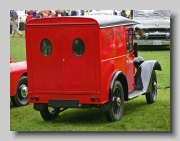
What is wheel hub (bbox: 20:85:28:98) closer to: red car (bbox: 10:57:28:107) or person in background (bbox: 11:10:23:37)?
red car (bbox: 10:57:28:107)

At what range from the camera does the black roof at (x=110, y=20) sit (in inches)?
441

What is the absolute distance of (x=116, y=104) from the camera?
38.5 feet

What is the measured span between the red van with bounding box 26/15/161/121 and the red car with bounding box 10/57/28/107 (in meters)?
1.15

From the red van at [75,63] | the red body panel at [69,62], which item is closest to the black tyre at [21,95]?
the red van at [75,63]

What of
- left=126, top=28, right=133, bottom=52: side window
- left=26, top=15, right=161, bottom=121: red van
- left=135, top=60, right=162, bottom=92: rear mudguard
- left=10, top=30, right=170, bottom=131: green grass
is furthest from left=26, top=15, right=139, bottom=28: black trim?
left=135, top=60, right=162, bottom=92: rear mudguard

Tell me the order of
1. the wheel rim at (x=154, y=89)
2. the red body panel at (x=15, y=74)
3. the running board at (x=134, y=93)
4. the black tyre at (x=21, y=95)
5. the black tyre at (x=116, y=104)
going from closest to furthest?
the black tyre at (x=116, y=104)
the running board at (x=134, y=93)
the red body panel at (x=15, y=74)
the black tyre at (x=21, y=95)
the wheel rim at (x=154, y=89)

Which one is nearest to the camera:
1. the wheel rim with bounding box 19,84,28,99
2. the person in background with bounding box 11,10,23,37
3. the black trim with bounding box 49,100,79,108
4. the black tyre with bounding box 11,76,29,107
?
the black trim with bounding box 49,100,79,108

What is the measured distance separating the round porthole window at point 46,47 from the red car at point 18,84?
4.19ft

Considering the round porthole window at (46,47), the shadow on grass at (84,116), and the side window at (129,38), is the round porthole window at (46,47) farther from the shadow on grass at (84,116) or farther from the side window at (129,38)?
the side window at (129,38)

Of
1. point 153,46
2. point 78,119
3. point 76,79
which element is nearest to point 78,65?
point 76,79

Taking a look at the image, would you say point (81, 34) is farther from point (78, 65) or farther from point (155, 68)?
point (155, 68)

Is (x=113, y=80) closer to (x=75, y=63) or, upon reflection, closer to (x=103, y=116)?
(x=75, y=63)

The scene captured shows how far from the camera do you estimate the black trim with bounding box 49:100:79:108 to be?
1135 centimetres

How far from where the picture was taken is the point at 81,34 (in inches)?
440
